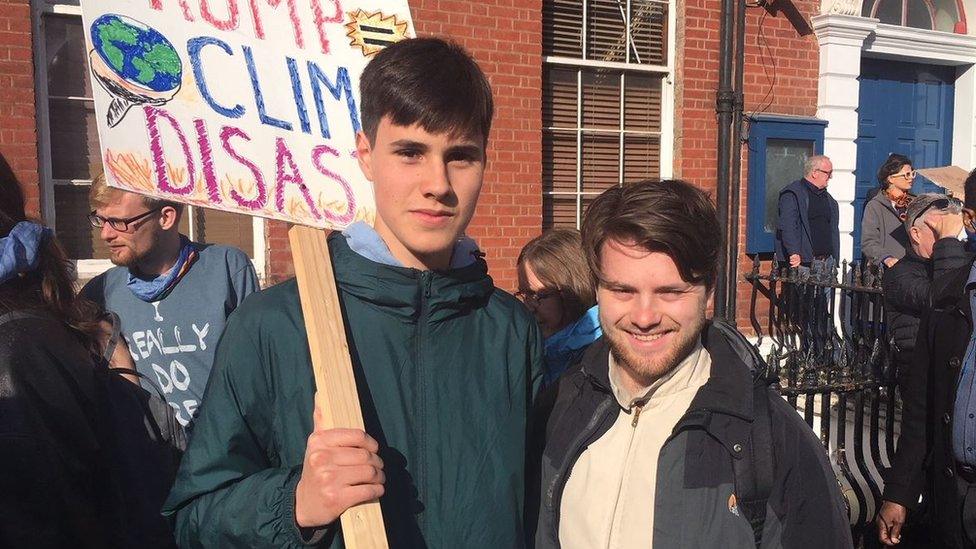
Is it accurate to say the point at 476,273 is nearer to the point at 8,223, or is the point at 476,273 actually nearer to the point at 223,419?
the point at 223,419

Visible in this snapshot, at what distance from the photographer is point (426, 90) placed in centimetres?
145

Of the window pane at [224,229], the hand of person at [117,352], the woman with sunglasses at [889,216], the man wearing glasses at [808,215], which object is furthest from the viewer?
the man wearing glasses at [808,215]

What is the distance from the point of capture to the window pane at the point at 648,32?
6.92 metres

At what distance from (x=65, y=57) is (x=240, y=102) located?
14.3 ft

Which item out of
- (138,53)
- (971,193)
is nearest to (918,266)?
(971,193)

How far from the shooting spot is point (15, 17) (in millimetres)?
4898

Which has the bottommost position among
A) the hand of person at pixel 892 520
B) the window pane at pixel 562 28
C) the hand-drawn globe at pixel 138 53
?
the hand of person at pixel 892 520

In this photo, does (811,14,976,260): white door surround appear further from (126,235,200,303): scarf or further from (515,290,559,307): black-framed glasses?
(126,235,200,303): scarf

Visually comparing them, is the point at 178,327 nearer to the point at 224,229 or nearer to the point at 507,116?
the point at 224,229

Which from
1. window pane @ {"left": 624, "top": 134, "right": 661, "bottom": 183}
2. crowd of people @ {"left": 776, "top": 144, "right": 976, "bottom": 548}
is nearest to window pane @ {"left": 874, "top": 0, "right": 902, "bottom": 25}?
window pane @ {"left": 624, "top": 134, "right": 661, "bottom": 183}

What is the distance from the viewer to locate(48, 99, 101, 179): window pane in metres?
5.25

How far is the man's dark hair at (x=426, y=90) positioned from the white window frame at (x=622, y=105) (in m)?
5.23

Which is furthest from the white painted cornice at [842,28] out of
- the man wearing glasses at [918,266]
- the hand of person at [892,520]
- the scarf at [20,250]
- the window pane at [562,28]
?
the scarf at [20,250]

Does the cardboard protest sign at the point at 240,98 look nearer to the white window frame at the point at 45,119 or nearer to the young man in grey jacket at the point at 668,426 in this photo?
the young man in grey jacket at the point at 668,426
